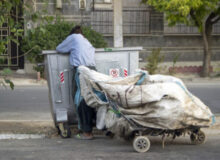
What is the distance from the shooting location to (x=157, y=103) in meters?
6.14

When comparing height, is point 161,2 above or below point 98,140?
above

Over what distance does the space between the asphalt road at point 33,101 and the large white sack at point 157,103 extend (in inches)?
135

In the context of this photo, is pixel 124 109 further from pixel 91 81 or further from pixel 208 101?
pixel 208 101

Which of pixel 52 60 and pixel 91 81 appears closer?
pixel 91 81

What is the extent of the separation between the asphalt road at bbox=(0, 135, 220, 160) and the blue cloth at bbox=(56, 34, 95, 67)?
120cm

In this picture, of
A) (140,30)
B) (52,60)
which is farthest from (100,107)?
(140,30)

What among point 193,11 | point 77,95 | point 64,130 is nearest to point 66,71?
point 77,95

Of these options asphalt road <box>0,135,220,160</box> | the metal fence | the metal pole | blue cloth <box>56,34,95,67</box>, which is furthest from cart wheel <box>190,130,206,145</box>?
the metal fence

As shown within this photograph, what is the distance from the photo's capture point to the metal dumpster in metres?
7.39

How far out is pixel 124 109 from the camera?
6344 mm

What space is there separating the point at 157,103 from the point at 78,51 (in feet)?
5.73

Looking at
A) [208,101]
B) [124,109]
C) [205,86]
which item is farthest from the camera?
[205,86]

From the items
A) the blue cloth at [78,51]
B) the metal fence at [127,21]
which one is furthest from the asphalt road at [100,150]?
the metal fence at [127,21]

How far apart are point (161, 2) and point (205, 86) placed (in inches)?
121
